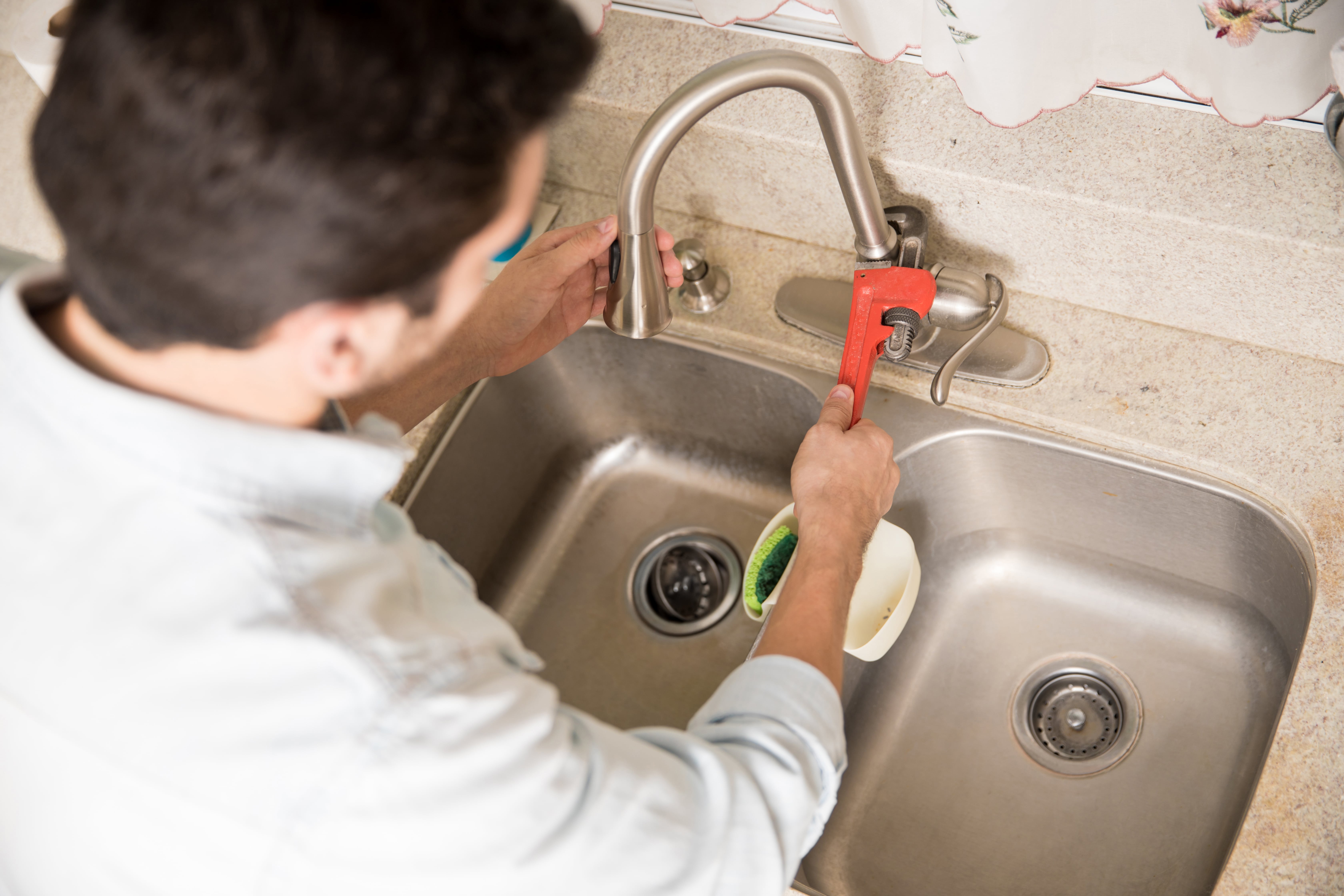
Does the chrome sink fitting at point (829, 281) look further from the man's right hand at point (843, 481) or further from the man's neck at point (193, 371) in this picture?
the man's neck at point (193, 371)

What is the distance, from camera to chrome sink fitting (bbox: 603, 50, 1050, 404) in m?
0.68

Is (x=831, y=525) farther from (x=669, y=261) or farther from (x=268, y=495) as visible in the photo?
(x=268, y=495)

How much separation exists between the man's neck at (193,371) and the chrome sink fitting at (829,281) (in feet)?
1.07

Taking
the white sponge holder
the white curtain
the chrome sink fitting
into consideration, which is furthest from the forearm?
the white curtain

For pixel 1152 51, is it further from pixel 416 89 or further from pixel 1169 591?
pixel 416 89

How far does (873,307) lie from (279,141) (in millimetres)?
585

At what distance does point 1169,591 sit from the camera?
0.95 meters

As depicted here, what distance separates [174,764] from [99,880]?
122mm

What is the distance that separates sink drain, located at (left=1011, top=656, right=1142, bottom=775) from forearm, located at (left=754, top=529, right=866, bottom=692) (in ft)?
0.97

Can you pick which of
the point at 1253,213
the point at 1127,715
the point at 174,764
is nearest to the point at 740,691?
the point at 174,764

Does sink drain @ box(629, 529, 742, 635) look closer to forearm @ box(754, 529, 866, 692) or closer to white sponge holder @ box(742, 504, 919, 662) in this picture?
white sponge holder @ box(742, 504, 919, 662)

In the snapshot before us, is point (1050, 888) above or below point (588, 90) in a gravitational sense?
below

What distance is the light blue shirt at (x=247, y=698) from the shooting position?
44 cm

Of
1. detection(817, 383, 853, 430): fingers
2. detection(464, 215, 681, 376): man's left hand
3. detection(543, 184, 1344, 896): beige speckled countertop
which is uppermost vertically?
detection(464, 215, 681, 376): man's left hand
